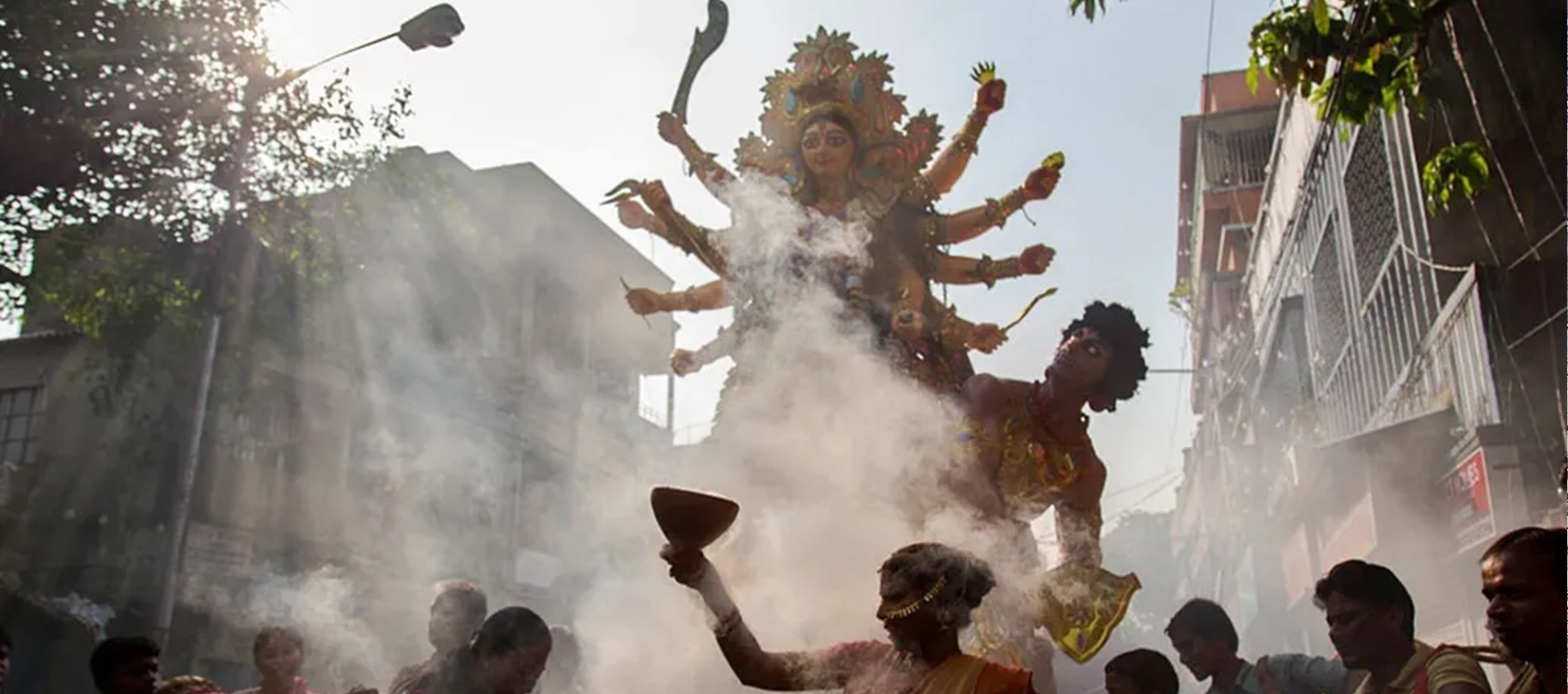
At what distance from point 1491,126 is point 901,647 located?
8.10 metres

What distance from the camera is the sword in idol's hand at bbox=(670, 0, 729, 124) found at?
19.9 feet

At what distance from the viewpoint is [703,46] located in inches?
240

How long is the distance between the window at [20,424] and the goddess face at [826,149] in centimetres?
1692

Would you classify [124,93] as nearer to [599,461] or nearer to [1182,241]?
[599,461]

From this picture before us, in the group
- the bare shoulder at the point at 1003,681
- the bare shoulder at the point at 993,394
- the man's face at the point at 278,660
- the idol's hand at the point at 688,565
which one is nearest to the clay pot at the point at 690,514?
the idol's hand at the point at 688,565

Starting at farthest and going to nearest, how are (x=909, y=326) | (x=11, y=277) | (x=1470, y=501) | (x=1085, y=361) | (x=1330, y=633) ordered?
1. (x=1470, y=501)
2. (x=11, y=277)
3. (x=909, y=326)
4. (x=1085, y=361)
5. (x=1330, y=633)

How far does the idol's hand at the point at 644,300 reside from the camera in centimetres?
600

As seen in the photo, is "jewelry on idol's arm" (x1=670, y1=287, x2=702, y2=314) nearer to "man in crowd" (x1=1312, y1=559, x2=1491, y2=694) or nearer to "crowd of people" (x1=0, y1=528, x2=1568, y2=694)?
"crowd of people" (x1=0, y1=528, x2=1568, y2=694)

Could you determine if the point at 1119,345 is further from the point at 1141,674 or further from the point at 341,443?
the point at 341,443

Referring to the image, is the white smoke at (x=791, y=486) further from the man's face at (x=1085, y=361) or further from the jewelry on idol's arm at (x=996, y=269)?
the jewelry on idol's arm at (x=996, y=269)

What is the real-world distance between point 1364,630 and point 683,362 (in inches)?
131

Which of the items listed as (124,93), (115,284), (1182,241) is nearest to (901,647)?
(124,93)

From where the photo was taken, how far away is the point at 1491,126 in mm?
8820

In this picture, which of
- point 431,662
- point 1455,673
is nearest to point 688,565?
point 1455,673
